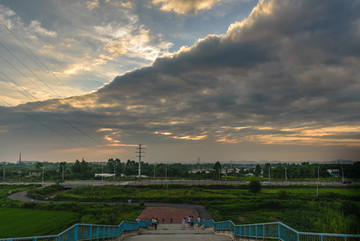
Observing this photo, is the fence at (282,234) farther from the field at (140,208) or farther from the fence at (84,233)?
the field at (140,208)

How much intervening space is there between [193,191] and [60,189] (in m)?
40.0

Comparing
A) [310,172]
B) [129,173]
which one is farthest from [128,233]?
[129,173]

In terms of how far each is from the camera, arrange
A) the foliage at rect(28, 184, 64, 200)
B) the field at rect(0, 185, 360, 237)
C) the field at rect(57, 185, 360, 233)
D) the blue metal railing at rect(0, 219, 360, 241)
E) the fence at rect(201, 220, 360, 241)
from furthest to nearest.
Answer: the foliage at rect(28, 184, 64, 200), the field at rect(57, 185, 360, 233), the field at rect(0, 185, 360, 237), the blue metal railing at rect(0, 219, 360, 241), the fence at rect(201, 220, 360, 241)

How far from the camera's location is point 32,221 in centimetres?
3919

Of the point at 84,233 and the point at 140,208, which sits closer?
the point at 84,233

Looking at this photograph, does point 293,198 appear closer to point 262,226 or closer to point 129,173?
point 262,226

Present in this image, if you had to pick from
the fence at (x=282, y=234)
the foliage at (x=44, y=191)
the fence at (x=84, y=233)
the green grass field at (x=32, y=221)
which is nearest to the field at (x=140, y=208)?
the green grass field at (x=32, y=221)

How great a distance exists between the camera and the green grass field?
32781mm

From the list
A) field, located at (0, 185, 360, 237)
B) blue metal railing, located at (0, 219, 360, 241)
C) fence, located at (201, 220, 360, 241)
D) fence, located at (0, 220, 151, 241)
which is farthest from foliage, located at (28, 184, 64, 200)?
fence, located at (201, 220, 360, 241)

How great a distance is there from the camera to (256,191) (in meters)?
65.6

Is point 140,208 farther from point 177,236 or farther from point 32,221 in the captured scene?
point 177,236

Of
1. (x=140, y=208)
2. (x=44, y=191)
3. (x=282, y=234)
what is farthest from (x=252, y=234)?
(x=44, y=191)

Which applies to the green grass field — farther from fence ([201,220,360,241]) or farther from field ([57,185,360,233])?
fence ([201,220,360,241])

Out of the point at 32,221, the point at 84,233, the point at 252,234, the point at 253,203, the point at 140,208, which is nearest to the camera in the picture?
the point at 84,233
